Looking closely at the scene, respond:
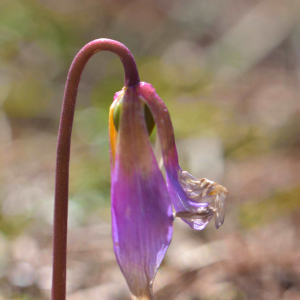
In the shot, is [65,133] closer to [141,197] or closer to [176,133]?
[141,197]

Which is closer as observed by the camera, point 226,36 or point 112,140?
point 112,140

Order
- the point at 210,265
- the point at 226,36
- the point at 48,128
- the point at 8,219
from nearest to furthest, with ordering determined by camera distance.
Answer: the point at 210,265 < the point at 8,219 < the point at 48,128 < the point at 226,36

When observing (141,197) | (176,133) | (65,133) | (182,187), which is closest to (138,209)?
(141,197)

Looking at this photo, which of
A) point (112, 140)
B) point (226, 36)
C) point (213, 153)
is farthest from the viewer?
point (226, 36)

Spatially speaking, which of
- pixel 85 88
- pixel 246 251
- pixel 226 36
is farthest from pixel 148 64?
pixel 246 251

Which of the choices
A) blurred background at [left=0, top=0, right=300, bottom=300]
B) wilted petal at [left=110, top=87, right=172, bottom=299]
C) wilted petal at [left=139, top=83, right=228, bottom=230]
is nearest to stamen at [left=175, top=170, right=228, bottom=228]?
wilted petal at [left=139, top=83, right=228, bottom=230]

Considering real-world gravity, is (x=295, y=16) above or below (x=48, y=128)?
above

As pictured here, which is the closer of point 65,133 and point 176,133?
point 65,133

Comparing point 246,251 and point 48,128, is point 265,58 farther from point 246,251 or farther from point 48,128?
point 246,251
